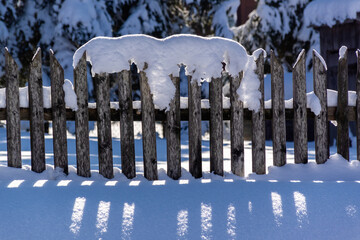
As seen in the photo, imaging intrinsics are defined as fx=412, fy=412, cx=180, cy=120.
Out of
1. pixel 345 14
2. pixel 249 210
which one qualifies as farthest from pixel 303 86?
pixel 345 14

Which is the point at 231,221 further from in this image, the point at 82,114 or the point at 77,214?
the point at 82,114

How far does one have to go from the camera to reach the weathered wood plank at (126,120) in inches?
161

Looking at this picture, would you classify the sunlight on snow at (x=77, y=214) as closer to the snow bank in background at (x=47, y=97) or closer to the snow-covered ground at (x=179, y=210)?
the snow-covered ground at (x=179, y=210)

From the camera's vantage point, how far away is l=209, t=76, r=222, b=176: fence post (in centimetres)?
418

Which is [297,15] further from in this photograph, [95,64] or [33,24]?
[95,64]

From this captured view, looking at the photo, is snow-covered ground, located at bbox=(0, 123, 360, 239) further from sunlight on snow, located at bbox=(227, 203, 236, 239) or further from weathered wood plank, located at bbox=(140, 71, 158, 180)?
weathered wood plank, located at bbox=(140, 71, 158, 180)

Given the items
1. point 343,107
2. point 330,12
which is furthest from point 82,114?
point 330,12

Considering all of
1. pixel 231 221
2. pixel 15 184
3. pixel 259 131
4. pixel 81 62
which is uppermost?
pixel 81 62

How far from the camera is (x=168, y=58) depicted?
4141 mm

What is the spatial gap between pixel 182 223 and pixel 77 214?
0.79 m

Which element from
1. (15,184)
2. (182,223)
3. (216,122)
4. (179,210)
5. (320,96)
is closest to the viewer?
(182,223)

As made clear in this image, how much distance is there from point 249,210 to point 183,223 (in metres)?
0.55

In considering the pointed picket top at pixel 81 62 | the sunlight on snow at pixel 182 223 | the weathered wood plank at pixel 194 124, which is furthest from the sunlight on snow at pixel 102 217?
the pointed picket top at pixel 81 62

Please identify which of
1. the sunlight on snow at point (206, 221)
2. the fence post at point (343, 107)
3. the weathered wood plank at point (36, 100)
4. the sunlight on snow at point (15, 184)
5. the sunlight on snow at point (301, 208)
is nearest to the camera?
the sunlight on snow at point (206, 221)
